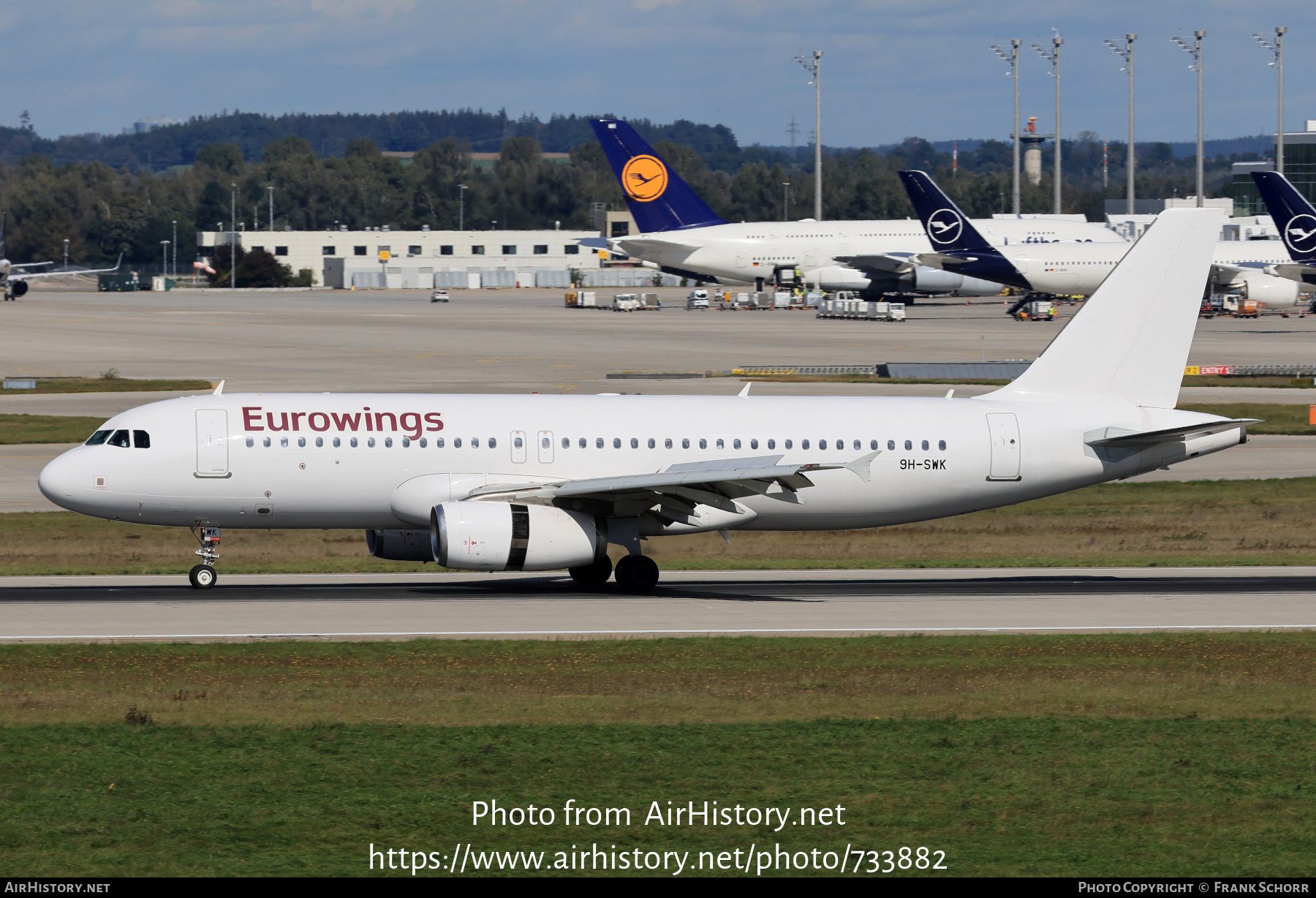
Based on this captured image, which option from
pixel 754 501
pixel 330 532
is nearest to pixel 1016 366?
pixel 330 532

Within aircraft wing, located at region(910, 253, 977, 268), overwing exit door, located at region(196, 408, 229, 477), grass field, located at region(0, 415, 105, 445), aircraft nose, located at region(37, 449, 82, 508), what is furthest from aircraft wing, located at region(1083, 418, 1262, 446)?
aircraft wing, located at region(910, 253, 977, 268)

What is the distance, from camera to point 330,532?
50.8 meters

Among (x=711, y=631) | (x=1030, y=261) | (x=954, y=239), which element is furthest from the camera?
(x=954, y=239)

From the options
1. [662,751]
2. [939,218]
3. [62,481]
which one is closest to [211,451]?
[62,481]

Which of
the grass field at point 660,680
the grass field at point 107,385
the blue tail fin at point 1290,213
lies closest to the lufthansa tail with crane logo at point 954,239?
the blue tail fin at point 1290,213

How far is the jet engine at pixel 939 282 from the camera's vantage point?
158750mm

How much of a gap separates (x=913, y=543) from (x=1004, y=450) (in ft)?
34.9

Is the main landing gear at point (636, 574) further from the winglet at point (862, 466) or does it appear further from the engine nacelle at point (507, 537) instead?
the winglet at point (862, 466)

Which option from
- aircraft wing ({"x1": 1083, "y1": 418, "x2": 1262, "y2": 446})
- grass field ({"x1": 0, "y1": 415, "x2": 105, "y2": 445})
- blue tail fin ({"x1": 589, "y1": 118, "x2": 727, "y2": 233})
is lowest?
grass field ({"x1": 0, "y1": 415, "x2": 105, "y2": 445})

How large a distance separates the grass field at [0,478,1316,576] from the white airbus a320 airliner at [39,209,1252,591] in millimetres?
2839

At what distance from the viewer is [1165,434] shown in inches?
1494

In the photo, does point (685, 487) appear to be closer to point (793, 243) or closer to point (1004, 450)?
point (1004, 450)

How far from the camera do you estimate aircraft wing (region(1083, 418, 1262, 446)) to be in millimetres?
37938

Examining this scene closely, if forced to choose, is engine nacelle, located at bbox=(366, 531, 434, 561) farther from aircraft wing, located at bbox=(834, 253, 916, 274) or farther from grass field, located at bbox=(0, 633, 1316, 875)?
aircraft wing, located at bbox=(834, 253, 916, 274)
